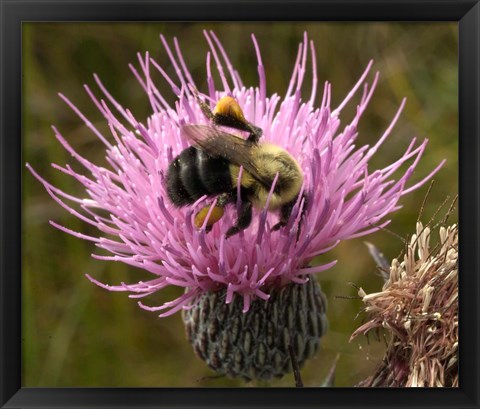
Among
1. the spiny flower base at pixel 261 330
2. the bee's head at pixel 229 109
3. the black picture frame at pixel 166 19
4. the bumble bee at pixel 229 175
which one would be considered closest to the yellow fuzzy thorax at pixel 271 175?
the bumble bee at pixel 229 175

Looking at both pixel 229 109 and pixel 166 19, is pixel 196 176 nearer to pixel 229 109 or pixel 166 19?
pixel 229 109

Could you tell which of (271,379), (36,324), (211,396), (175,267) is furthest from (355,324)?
(36,324)

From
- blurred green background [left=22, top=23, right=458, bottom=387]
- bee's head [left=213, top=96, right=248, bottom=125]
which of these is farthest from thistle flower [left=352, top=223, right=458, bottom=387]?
bee's head [left=213, top=96, right=248, bottom=125]

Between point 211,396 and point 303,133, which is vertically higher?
point 303,133

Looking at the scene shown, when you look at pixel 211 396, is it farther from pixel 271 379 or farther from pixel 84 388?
pixel 84 388

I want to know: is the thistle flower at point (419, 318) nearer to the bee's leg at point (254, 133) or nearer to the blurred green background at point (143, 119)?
the blurred green background at point (143, 119)

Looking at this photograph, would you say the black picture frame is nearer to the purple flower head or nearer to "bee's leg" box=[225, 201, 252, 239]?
the purple flower head

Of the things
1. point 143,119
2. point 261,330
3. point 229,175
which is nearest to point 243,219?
point 229,175
